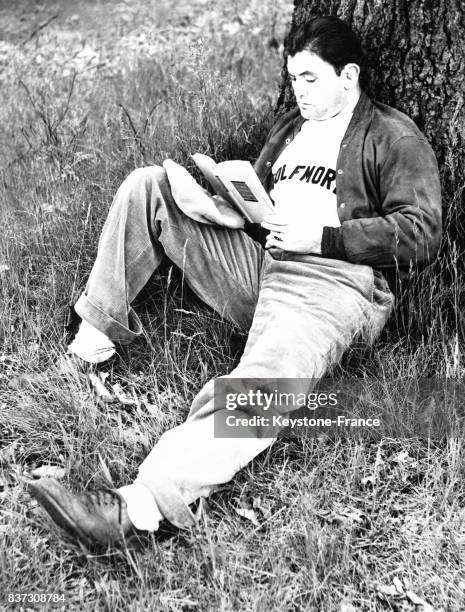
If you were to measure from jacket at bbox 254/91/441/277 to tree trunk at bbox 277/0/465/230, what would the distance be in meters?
0.29

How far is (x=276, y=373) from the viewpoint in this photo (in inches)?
106

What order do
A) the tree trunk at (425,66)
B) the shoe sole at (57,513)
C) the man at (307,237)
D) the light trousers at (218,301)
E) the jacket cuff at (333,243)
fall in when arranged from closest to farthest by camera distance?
the shoe sole at (57,513) → the light trousers at (218,301) → the man at (307,237) → the jacket cuff at (333,243) → the tree trunk at (425,66)

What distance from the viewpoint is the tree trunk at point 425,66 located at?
3.39 m

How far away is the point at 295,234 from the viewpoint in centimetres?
308

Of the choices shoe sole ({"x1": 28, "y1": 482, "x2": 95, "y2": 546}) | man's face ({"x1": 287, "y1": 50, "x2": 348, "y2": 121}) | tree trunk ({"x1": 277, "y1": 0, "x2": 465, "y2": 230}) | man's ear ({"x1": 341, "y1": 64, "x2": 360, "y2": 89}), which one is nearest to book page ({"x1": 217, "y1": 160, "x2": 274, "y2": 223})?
man's face ({"x1": 287, "y1": 50, "x2": 348, "y2": 121})

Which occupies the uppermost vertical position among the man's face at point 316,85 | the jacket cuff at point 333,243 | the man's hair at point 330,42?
the man's hair at point 330,42

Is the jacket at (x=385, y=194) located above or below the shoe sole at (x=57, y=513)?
above

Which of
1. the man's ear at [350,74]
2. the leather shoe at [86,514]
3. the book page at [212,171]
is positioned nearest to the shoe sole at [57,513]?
the leather shoe at [86,514]

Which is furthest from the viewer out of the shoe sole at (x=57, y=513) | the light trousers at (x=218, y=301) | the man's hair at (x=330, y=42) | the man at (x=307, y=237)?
the man's hair at (x=330, y=42)

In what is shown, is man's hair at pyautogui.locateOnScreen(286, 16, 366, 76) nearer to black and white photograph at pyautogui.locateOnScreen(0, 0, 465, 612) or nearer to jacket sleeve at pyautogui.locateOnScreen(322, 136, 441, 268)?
black and white photograph at pyautogui.locateOnScreen(0, 0, 465, 612)

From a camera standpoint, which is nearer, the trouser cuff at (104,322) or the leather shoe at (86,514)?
the leather shoe at (86,514)

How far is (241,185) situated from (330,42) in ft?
2.38

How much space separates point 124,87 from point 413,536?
412cm

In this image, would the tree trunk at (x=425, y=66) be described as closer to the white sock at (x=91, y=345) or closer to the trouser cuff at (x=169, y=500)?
the white sock at (x=91, y=345)
